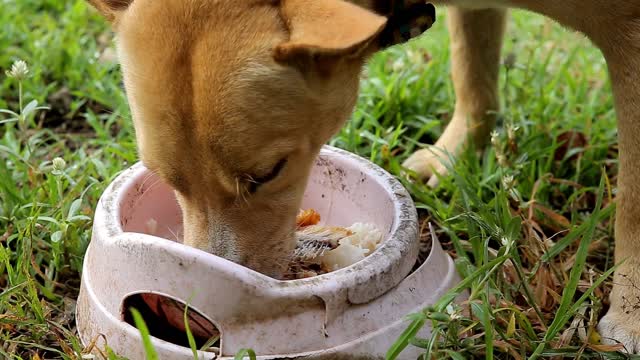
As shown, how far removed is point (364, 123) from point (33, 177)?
1303mm

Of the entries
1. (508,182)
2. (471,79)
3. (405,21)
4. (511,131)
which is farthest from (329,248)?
(471,79)

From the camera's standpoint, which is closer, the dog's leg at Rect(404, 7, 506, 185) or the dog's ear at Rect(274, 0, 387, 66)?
the dog's ear at Rect(274, 0, 387, 66)

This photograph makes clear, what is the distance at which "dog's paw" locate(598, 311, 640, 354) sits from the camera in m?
2.61

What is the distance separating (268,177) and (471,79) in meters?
1.52

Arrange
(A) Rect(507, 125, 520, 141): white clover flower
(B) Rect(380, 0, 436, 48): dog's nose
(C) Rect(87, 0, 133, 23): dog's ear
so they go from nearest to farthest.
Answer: (C) Rect(87, 0, 133, 23): dog's ear < (B) Rect(380, 0, 436, 48): dog's nose < (A) Rect(507, 125, 520, 141): white clover flower

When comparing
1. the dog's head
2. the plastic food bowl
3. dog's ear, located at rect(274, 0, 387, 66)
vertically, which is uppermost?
dog's ear, located at rect(274, 0, 387, 66)

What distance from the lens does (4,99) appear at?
394 cm

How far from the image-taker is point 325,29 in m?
2.00

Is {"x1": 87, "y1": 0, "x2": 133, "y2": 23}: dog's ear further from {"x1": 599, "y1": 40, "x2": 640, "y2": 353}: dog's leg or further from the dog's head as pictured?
{"x1": 599, "y1": 40, "x2": 640, "y2": 353}: dog's leg

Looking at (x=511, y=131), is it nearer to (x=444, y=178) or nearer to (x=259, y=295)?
(x=444, y=178)

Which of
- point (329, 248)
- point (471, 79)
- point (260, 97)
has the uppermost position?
point (260, 97)

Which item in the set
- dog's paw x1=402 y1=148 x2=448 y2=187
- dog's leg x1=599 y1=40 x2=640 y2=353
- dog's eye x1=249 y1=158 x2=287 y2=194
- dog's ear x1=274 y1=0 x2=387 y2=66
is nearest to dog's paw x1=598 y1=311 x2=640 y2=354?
dog's leg x1=599 y1=40 x2=640 y2=353

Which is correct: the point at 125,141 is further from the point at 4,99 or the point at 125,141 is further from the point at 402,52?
the point at 402,52

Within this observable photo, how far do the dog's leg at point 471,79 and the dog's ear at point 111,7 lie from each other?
1408 mm
